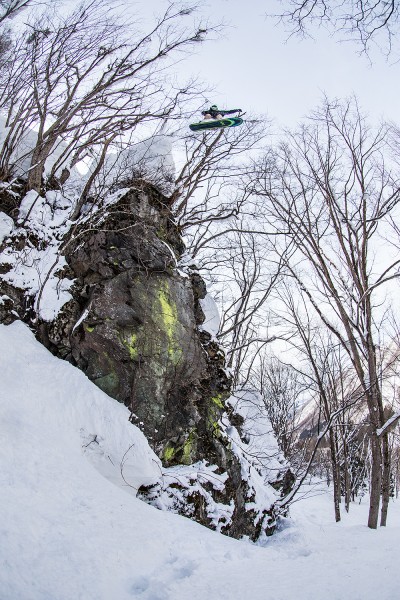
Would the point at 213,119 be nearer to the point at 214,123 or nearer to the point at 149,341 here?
the point at 214,123

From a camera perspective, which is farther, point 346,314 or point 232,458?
point 346,314

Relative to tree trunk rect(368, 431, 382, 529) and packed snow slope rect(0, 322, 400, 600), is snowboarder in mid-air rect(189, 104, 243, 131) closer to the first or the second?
packed snow slope rect(0, 322, 400, 600)

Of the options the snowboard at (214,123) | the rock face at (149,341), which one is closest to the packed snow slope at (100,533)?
the rock face at (149,341)

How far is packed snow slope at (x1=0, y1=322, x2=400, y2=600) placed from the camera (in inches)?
91.0

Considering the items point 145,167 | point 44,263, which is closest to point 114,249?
point 44,263

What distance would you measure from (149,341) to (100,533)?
8.95 feet

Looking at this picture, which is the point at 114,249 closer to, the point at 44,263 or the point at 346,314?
the point at 44,263

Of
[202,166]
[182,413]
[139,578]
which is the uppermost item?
[202,166]

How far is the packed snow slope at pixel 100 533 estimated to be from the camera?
2311 millimetres

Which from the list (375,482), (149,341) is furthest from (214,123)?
(375,482)

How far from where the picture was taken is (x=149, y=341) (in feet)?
16.9

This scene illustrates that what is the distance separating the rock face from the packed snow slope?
0.48m

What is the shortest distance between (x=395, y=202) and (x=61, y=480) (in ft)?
24.8

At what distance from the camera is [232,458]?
228 inches
